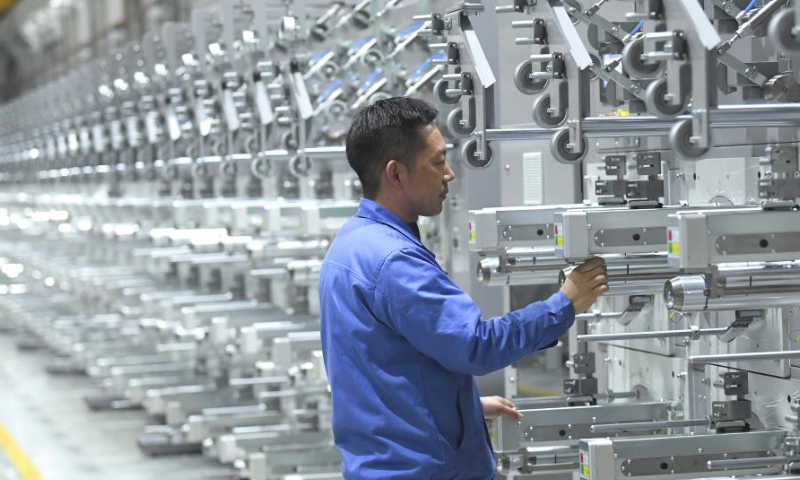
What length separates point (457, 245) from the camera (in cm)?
616

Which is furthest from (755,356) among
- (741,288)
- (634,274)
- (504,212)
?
(504,212)

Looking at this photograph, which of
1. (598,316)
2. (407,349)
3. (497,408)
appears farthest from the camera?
(598,316)

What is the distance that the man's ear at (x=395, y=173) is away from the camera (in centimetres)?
370

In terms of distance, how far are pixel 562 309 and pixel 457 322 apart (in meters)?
0.27

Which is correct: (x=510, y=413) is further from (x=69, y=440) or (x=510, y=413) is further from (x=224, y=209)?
(x=69, y=440)

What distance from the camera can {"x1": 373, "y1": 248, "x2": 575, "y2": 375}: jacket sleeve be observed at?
346 cm

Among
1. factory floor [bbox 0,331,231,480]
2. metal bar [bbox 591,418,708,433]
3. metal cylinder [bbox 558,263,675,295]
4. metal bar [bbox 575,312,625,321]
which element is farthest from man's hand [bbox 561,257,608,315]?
factory floor [bbox 0,331,231,480]

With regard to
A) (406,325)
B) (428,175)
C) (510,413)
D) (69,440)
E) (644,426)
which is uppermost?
(428,175)

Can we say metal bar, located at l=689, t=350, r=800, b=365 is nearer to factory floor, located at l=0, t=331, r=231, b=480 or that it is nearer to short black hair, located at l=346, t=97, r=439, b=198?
short black hair, located at l=346, t=97, r=439, b=198

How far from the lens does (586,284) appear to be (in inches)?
139

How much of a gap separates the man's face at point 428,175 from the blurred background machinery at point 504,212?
0.32 metres

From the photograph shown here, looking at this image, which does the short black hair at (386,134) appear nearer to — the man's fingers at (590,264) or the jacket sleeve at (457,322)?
the jacket sleeve at (457,322)

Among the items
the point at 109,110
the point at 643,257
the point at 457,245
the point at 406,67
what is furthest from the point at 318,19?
the point at 109,110

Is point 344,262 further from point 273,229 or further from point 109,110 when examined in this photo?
point 109,110
